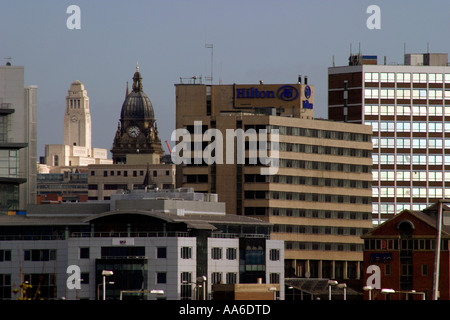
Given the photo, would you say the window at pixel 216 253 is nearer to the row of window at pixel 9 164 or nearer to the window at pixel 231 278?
the window at pixel 231 278

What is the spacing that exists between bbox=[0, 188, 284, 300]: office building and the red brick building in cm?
1553

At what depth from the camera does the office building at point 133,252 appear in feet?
518

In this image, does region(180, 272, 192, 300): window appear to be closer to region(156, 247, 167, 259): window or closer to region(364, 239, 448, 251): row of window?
region(156, 247, 167, 259): window

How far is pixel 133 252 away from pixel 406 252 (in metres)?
42.8

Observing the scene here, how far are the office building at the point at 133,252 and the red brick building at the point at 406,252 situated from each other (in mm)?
15532

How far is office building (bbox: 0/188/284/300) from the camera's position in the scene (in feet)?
518

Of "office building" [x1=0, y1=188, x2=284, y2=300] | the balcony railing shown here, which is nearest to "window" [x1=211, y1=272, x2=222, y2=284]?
"office building" [x1=0, y1=188, x2=284, y2=300]

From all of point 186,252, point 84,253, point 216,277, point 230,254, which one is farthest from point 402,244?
point 84,253

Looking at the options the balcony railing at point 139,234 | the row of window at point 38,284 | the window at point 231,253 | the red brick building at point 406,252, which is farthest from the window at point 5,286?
the red brick building at point 406,252
